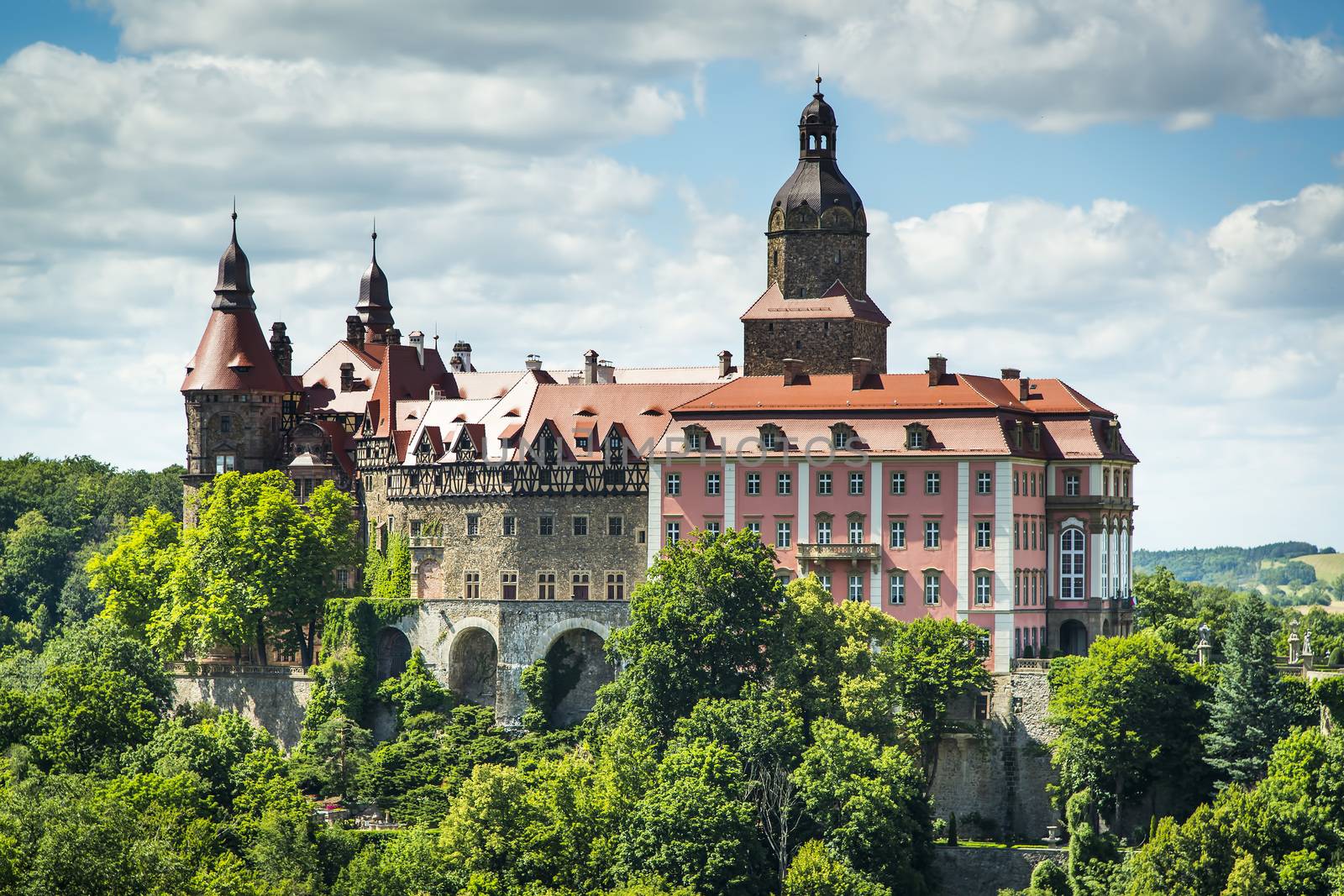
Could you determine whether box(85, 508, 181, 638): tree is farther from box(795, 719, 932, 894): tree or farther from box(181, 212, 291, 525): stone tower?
box(795, 719, 932, 894): tree

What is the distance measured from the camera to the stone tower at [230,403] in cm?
10750

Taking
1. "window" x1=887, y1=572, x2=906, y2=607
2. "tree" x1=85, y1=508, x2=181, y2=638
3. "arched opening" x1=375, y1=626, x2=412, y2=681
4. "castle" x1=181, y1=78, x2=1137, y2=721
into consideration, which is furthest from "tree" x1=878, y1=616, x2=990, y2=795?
"tree" x1=85, y1=508, x2=181, y2=638

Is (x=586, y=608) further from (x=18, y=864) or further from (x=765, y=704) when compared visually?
(x=18, y=864)

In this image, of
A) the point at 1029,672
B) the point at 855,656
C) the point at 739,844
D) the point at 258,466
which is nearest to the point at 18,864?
the point at 739,844

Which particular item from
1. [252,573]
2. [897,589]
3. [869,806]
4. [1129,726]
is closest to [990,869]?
[869,806]

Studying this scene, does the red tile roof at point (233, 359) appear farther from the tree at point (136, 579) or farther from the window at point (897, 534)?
the window at point (897, 534)

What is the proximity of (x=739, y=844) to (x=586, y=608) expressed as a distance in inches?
783

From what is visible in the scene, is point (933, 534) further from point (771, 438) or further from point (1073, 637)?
point (771, 438)

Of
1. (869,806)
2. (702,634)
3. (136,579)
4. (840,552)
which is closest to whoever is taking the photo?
(869,806)

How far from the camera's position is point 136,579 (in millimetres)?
104500

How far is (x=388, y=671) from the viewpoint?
99.1 metres

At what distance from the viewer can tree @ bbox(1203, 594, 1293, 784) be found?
80250 millimetres

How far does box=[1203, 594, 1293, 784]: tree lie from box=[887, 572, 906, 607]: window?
1477cm

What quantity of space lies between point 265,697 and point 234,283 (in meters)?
20.3
